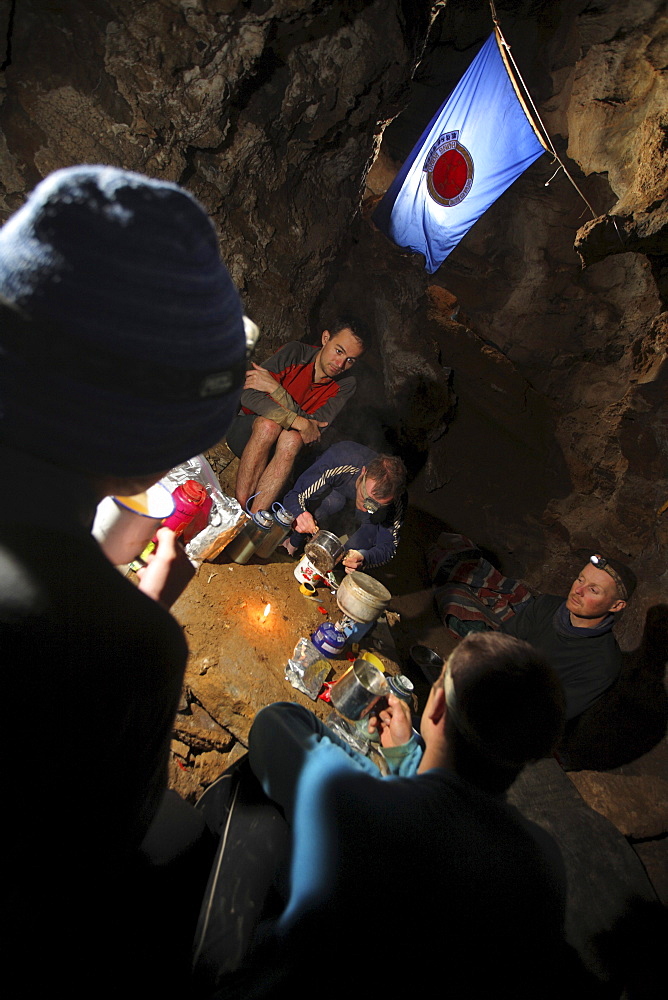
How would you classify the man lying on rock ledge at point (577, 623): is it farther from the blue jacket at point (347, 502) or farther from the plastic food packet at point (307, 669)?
the plastic food packet at point (307, 669)

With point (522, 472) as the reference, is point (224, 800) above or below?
below

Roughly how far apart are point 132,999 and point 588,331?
8279 millimetres

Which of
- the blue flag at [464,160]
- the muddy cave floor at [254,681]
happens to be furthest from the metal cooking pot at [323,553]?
the blue flag at [464,160]

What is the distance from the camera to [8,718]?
25.6 inches

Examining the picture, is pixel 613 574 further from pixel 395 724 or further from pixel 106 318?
pixel 106 318

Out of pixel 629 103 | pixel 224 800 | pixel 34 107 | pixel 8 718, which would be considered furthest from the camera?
pixel 629 103

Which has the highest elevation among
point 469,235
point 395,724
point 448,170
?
point 469,235

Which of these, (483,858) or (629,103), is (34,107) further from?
(629,103)

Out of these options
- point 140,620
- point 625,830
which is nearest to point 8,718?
point 140,620

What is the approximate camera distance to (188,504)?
241 cm

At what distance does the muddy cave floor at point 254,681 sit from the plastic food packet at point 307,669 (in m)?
0.04

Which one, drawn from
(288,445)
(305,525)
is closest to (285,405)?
(288,445)

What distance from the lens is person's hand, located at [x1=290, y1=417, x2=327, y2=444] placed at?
4.70 metres

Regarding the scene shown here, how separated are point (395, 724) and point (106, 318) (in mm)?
2221
